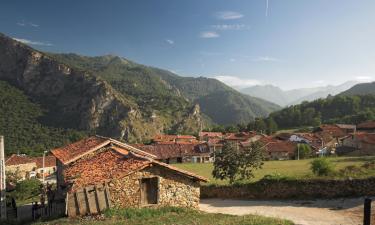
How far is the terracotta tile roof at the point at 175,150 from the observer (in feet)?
264

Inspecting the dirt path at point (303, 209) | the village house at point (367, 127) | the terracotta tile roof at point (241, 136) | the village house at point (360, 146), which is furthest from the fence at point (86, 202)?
the village house at point (367, 127)

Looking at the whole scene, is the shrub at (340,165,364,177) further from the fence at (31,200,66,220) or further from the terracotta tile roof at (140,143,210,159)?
the terracotta tile roof at (140,143,210,159)

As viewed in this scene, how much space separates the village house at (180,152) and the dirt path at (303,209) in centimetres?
5091

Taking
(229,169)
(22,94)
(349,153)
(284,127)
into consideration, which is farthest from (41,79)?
(229,169)

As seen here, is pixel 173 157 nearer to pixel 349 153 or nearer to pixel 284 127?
pixel 349 153

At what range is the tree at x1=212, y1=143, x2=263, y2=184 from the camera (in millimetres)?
34844

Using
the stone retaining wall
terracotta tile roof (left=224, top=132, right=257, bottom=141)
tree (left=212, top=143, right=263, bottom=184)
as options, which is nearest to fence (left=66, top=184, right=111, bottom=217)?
the stone retaining wall

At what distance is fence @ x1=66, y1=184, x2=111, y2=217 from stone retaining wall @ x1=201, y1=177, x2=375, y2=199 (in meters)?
15.6

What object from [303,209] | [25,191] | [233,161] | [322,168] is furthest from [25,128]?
[303,209]

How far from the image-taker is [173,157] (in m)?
83.0

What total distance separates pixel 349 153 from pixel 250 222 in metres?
61.9

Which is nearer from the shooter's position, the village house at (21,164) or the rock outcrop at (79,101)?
the village house at (21,164)

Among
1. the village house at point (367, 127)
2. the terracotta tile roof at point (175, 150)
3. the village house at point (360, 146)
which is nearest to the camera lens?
the village house at point (360, 146)

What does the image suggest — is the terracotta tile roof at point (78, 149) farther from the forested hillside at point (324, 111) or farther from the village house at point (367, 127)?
the forested hillside at point (324, 111)
